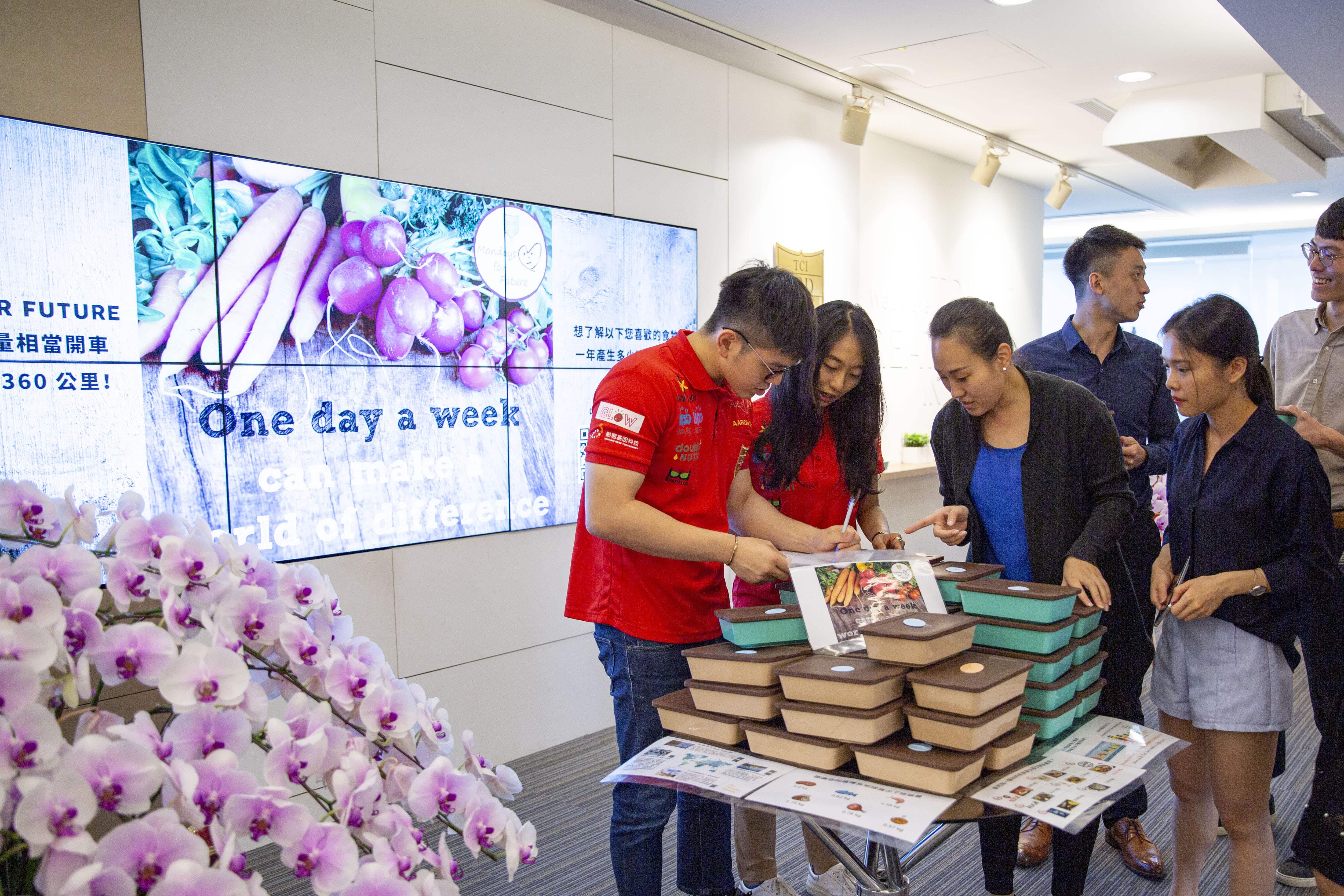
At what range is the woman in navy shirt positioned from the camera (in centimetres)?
189

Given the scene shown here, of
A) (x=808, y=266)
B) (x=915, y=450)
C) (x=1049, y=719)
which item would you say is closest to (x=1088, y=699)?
(x=1049, y=719)

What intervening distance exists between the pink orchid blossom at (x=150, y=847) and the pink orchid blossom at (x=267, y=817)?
0.03 metres

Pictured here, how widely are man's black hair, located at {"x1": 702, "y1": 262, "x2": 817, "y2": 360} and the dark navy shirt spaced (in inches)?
39.6

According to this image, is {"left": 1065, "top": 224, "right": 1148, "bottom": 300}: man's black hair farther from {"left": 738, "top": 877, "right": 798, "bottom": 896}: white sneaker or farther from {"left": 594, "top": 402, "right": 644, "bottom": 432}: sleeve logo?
{"left": 738, "top": 877, "right": 798, "bottom": 896}: white sneaker

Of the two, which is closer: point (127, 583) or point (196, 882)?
point (196, 882)

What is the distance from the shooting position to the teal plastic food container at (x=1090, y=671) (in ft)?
5.27

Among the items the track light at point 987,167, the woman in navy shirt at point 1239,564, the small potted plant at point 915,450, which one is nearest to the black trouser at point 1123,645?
the woman in navy shirt at point 1239,564

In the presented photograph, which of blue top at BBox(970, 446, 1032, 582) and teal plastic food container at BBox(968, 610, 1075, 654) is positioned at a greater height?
blue top at BBox(970, 446, 1032, 582)

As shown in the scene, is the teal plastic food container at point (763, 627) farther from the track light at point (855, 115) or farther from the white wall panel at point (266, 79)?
the track light at point (855, 115)

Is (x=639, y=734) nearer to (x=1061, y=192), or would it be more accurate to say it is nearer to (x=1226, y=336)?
(x=1226, y=336)

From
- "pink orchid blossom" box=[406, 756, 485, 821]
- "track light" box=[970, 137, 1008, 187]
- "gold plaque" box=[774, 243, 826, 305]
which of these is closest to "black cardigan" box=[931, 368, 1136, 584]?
"pink orchid blossom" box=[406, 756, 485, 821]

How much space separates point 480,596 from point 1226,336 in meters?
2.67

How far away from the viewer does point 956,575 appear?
170cm

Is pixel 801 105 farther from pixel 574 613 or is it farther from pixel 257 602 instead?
pixel 257 602
